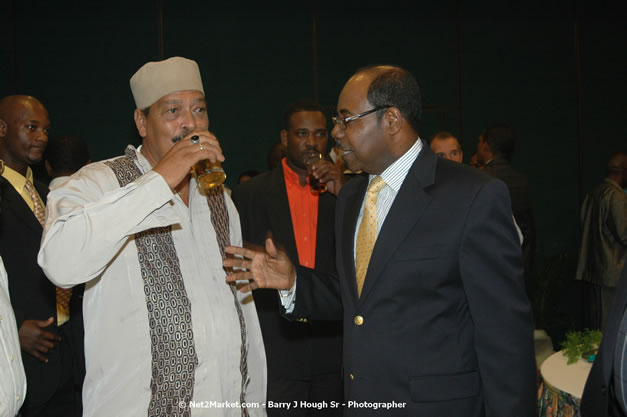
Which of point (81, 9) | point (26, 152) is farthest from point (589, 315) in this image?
point (81, 9)

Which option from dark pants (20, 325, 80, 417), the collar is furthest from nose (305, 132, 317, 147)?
dark pants (20, 325, 80, 417)

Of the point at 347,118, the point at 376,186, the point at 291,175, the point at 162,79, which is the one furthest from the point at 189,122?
the point at 291,175

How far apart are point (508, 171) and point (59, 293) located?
12.4ft

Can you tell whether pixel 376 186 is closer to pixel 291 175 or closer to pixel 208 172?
pixel 208 172

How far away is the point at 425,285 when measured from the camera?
184cm

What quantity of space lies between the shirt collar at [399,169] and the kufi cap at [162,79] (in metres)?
0.79

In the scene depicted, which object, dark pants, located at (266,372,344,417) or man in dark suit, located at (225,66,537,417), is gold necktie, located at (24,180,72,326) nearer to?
dark pants, located at (266,372,344,417)

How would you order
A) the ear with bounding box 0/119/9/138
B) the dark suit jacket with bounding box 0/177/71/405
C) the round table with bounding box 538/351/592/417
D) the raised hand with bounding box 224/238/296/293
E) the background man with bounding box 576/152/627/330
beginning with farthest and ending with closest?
the background man with bounding box 576/152/627/330
the ear with bounding box 0/119/9/138
the dark suit jacket with bounding box 0/177/71/405
the round table with bounding box 538/351/592/417
the raised hand with bounding box 224/238/296/293

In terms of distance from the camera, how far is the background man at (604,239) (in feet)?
19.0

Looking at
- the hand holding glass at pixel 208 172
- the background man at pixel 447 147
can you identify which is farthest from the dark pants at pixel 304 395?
the background man at pixel 447 147

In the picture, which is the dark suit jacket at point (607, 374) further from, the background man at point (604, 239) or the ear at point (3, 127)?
the background man at point (604, 239)

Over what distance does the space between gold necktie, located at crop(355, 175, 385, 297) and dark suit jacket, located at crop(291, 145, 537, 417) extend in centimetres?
9

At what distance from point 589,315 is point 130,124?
5621mm

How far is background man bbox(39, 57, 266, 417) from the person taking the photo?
65.5 inches
